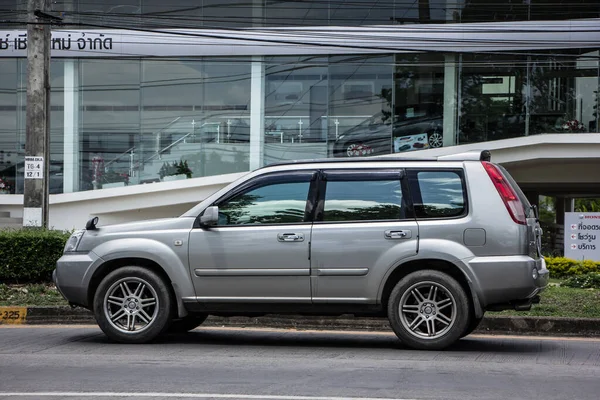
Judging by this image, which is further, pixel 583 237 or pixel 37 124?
pixel 583 237

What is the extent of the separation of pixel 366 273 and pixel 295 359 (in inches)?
44.9

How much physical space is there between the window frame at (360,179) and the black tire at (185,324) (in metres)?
2.09

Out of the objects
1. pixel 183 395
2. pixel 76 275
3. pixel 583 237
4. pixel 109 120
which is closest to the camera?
pixel 183 395

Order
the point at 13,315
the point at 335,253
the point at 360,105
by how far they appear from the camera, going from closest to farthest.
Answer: the point at 335,253 → the point at 13,315 → the point at 360,105

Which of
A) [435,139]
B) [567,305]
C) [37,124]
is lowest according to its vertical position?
[567,305]

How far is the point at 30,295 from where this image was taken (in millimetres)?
12375

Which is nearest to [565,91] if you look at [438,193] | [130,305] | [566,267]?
[566,267]

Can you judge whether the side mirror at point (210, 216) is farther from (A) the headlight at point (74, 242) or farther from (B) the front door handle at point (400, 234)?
(B) the front door handle at point (400, 234)

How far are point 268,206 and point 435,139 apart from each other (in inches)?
576

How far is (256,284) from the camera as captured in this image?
873 cm

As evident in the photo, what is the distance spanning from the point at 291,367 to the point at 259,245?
159 cm

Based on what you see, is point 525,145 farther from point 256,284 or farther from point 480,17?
point 256,284

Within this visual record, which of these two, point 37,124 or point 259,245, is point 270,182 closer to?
point 259,245

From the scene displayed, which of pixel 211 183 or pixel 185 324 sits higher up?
pixel 211 183
